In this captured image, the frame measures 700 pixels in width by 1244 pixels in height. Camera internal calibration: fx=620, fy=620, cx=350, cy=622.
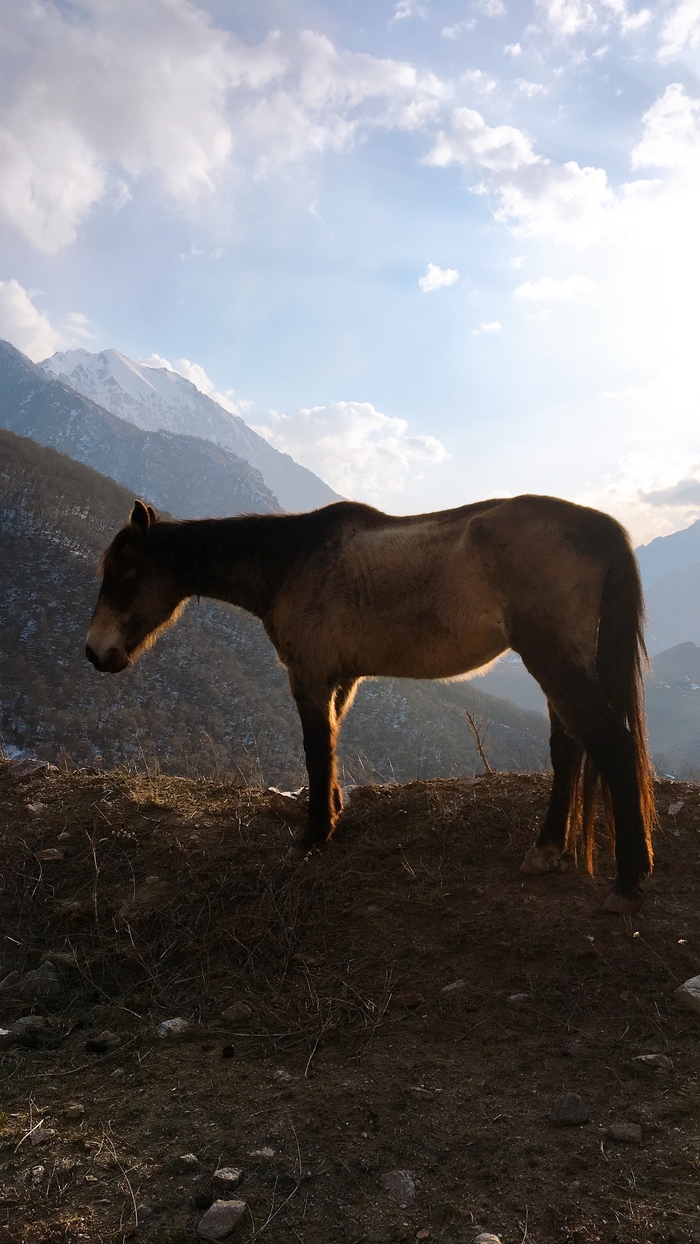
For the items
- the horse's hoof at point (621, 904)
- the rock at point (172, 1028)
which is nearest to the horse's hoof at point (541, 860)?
the horse's hoof at point (621, 904)

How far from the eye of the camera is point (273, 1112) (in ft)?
7.16

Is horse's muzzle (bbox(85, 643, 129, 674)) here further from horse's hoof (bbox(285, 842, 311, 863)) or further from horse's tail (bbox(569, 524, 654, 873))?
horse's tail (bbox(569, 524, 654, 873))

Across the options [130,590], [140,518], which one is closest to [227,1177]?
[130,590]

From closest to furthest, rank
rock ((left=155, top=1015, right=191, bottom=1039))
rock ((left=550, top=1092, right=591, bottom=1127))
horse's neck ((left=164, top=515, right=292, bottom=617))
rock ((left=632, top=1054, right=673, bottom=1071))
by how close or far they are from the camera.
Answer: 1. rock ((left=550, top=1092, right=591, bottom=1127))
2. rock ((left=632, top=1054, right=673, bottom=1071))
3. rock ((left=155, top=1015, right=191, bottom=1039))
4. horse's neck ((left=164, top=515, right=292, bottom=617))

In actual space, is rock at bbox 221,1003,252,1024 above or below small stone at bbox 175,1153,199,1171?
below

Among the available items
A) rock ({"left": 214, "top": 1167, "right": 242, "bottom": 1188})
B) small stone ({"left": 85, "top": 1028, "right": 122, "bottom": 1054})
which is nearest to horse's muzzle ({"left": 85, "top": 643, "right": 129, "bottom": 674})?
small stone ({"left": 85, "top": 1028, "right": 122, "bottom": 1054})

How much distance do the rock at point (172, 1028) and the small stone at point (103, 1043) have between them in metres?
0.17

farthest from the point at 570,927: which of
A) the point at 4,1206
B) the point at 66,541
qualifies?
the point at 66,541

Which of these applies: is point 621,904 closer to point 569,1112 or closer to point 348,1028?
point 569,1112

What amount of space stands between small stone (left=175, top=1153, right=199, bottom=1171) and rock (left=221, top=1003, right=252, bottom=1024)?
0.96 meters

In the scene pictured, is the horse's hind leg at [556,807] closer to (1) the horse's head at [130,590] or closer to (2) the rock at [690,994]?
(2) the rock at [690,994]

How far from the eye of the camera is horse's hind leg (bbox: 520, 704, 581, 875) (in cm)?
379

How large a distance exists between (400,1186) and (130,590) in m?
4.59

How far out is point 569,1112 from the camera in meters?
2.09
